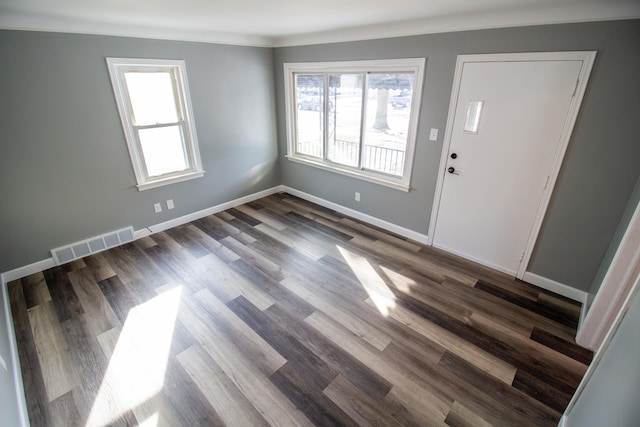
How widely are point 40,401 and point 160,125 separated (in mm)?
2786

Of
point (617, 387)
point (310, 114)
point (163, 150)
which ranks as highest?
point (310, 114)

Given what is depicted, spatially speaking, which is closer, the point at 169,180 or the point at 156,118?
the point at 156,118

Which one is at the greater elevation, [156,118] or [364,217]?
[156,118]

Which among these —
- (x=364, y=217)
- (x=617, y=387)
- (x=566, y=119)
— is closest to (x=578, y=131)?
(x=566, y=119)

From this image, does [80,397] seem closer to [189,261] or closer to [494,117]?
[189,261]

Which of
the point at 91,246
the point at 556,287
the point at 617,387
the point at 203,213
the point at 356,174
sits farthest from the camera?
the point at 203,213

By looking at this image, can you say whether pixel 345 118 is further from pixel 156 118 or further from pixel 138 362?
pixel 138 362

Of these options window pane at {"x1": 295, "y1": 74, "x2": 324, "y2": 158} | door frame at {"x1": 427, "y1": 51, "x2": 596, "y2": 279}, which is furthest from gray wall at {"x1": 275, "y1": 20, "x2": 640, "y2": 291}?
window pane at {"x1": 295, "y1": 74, "x2": 324, "y2": 158}

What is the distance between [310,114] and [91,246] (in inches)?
128

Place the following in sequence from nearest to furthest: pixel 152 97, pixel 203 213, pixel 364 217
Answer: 1. pixel 152 97
2. pixel 364 217
3. pixel 203 213

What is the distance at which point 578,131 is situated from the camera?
230 centimetres

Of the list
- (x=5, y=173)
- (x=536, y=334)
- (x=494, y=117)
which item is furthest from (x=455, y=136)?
(x=5, y=173)

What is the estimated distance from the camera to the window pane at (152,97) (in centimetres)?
323

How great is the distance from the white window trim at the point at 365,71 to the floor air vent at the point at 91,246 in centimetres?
253
